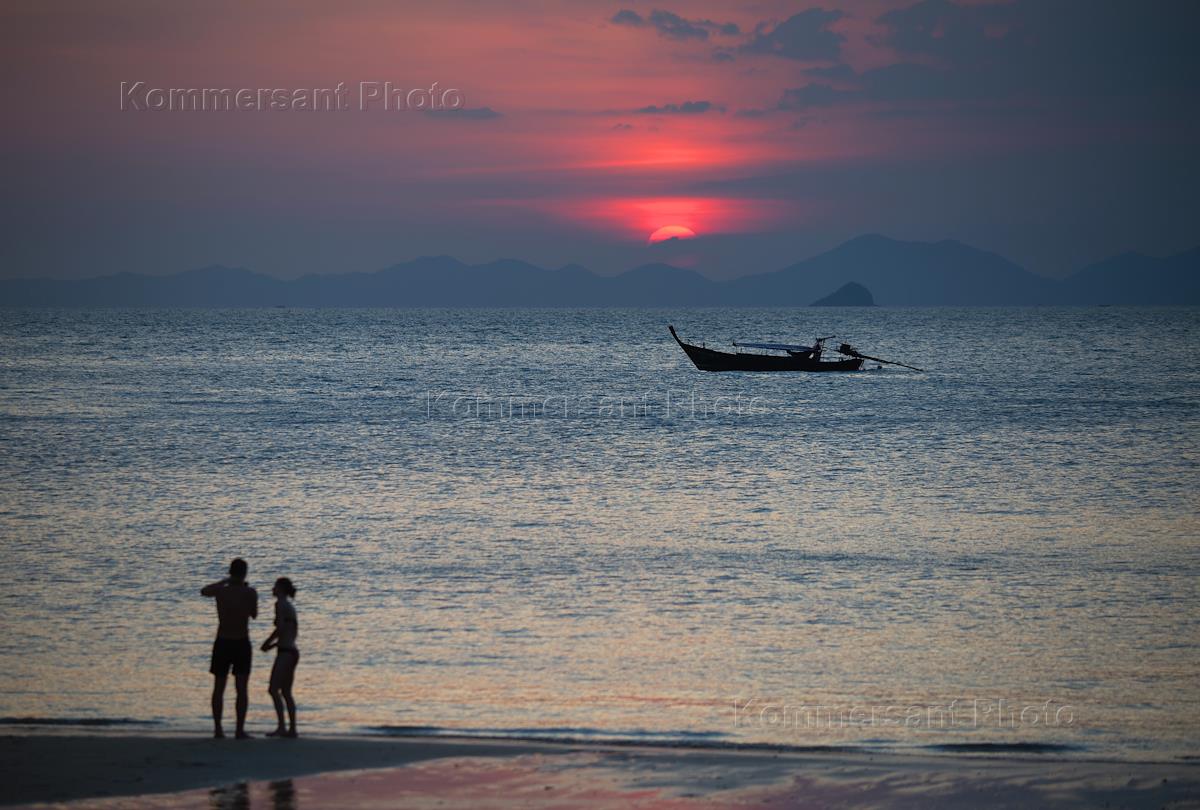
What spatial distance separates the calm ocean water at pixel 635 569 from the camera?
51.2 ft

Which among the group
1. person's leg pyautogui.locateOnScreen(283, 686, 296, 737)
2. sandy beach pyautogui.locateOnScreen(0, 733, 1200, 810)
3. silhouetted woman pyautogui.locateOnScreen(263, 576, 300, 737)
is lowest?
sandy beach pyautogui.locateOnScreen(0, 733, 1200, 810)

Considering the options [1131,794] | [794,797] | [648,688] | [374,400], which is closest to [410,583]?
[648,688]

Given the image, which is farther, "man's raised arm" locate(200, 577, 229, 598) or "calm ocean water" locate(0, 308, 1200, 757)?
"calm ocean water" locate(0, 308, 1200, 757)

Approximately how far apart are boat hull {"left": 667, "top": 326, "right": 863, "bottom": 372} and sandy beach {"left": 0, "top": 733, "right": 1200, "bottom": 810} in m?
70.3

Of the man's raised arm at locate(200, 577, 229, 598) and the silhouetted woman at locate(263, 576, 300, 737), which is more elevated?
the man's raised arm at locate(200, 577, 229, 598)

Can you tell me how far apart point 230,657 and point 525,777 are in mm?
3719

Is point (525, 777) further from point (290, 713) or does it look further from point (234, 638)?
point (234, 638)

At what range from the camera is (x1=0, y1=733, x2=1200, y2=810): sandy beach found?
11.1m

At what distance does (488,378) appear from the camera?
96.4m

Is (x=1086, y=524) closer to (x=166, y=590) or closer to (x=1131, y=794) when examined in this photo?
(x=1131, y=794)

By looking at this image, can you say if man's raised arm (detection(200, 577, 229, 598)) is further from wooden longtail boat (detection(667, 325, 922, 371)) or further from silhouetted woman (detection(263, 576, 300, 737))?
wooden longtail boat (detection(667, 325, 922, 371))

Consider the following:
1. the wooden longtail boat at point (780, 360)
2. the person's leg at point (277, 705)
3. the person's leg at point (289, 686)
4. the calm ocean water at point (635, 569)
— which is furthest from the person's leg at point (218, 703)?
the wooden longtail boat at point (780, 360)

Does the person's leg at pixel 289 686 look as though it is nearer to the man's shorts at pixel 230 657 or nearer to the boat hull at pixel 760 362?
the man's shorts at pixel 230 657

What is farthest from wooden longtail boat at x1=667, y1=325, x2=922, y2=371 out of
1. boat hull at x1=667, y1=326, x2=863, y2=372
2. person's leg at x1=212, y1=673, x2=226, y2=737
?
person's leg at x1=212, y1=673, x2=226, y2=737
